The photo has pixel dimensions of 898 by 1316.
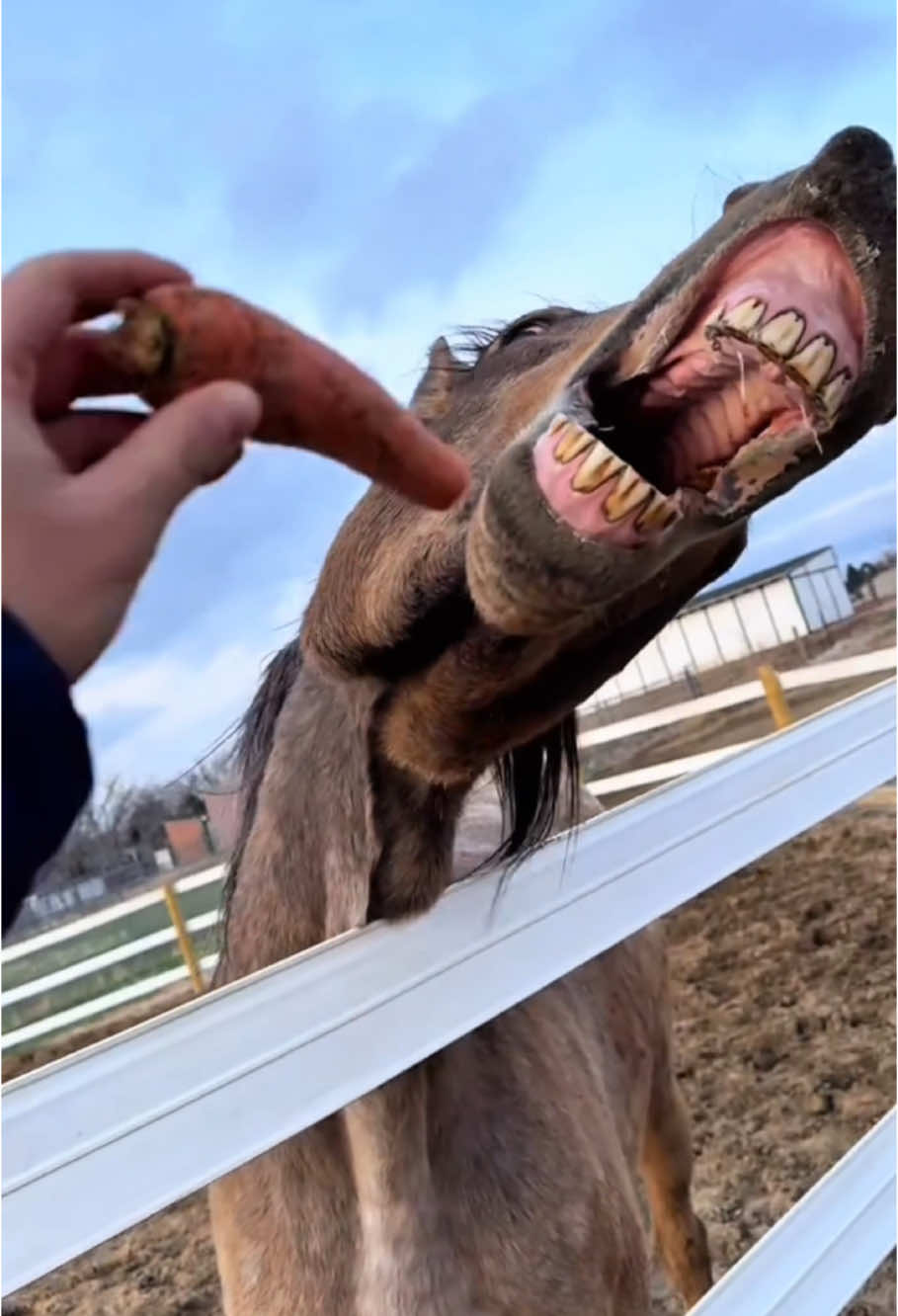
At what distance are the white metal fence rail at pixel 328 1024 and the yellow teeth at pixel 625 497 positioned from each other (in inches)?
25.7

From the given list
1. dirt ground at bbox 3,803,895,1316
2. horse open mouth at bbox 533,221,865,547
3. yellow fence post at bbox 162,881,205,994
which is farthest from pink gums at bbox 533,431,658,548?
yellow fence post at bbox 162,881,205,994

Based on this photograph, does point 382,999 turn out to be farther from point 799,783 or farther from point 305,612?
point 799,783

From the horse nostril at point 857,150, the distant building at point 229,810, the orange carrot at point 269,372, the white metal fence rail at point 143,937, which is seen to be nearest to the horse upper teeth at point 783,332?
the horse nostril at point 857,150

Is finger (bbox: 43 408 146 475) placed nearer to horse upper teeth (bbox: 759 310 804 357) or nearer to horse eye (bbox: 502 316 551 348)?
horse upper teeth (bbox: 759 310 804 357)

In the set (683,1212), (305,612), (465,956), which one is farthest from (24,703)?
(683,1212)

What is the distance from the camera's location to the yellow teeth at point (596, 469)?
3.59ft

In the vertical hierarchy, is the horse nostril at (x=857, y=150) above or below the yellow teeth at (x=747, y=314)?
above

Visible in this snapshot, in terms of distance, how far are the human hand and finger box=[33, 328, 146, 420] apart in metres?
0.03

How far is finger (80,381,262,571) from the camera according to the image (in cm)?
53

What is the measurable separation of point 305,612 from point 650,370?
0.82 m

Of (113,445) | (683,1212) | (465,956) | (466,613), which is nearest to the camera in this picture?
(113,445)

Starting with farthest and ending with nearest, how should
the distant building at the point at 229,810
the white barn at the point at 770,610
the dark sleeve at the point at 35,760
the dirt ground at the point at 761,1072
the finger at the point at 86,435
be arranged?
1. the white barn at the point at 770,610
2. the dirt ground at the point at 761,1072
3. the distant building at the point at 229,810
4. the finger at the point at 86,435
5. the dark sleeve at the point at 35,760

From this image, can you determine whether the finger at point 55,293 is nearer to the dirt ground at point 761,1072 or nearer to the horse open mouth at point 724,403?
the horse open mouth at point 724,403

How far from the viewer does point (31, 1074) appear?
3.69 feet
